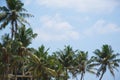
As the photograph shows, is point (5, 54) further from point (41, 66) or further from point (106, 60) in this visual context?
point (106, 60)

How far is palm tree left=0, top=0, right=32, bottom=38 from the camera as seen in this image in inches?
2046

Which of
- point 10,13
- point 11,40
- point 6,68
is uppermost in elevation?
point 10,13

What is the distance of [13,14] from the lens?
52.0 m

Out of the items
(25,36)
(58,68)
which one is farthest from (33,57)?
(58,68)

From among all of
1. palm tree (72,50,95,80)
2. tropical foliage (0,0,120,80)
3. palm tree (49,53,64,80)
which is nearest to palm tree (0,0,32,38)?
tropical foliage (0,0,120,80)

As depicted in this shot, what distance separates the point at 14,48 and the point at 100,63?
108 ft

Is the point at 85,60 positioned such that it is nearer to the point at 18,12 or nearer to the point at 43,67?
the point at 43,67

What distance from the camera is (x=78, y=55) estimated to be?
75.2m

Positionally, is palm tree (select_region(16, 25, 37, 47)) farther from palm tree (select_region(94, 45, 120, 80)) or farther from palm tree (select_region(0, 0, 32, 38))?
palm tree (select_region(94, 45, 120, 80))

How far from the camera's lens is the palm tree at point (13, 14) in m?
52.0

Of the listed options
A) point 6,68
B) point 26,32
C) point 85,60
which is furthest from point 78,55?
point 6,68

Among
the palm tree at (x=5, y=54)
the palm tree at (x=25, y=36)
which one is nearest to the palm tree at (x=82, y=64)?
the palm tree at (x=25, y=36)

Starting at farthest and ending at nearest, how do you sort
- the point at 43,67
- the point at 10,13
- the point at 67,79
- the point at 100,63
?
the point at 100,63, the point at 67,79, the point at 43,67, the point at 10,13

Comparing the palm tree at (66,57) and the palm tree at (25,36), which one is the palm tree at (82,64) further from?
the palm tree at (25,36)
